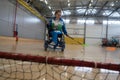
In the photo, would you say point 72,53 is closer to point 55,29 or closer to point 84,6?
point 55,29

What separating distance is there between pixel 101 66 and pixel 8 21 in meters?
13.2

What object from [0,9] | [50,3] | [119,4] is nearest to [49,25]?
[0,9]

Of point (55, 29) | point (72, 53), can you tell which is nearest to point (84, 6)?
point (55, 29)

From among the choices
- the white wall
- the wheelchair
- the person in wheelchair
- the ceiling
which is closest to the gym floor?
the wheelchair

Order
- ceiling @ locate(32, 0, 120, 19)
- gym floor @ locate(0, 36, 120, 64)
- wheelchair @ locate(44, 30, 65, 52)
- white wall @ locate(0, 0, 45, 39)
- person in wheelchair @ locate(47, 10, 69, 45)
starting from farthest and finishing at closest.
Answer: ceiling @ locate(32, 0, 120, 19)
white wall @ locate(0, 0, 45, 39)
wheelchair @ locate(44, 30, 65, 52)
person in wheelchair @ locate(47, 10, 69, 45)
gym floor @ locate(0, 36, 120, 64)

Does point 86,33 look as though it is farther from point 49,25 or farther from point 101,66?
point 101,66

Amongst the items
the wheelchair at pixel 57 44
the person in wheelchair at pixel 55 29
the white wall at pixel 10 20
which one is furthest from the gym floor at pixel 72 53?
the white wall at pixel 10 20

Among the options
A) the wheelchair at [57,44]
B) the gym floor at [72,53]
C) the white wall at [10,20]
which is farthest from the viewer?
the white wall at [10,20]

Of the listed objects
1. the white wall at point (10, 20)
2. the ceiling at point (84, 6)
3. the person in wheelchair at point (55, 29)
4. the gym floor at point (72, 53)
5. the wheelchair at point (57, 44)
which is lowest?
the gym floor at point (72, 53)

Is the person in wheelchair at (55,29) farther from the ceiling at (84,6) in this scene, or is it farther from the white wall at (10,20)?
the ceiling at (84,6)

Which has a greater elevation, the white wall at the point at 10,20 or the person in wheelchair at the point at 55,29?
the white wall at the point at 10,20

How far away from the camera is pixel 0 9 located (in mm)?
12406

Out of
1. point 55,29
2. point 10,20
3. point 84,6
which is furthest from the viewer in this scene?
point 84,6

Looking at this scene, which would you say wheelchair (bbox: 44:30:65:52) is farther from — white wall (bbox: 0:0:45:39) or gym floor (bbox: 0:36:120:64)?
white wall (bbox: 0:0:45:39)
